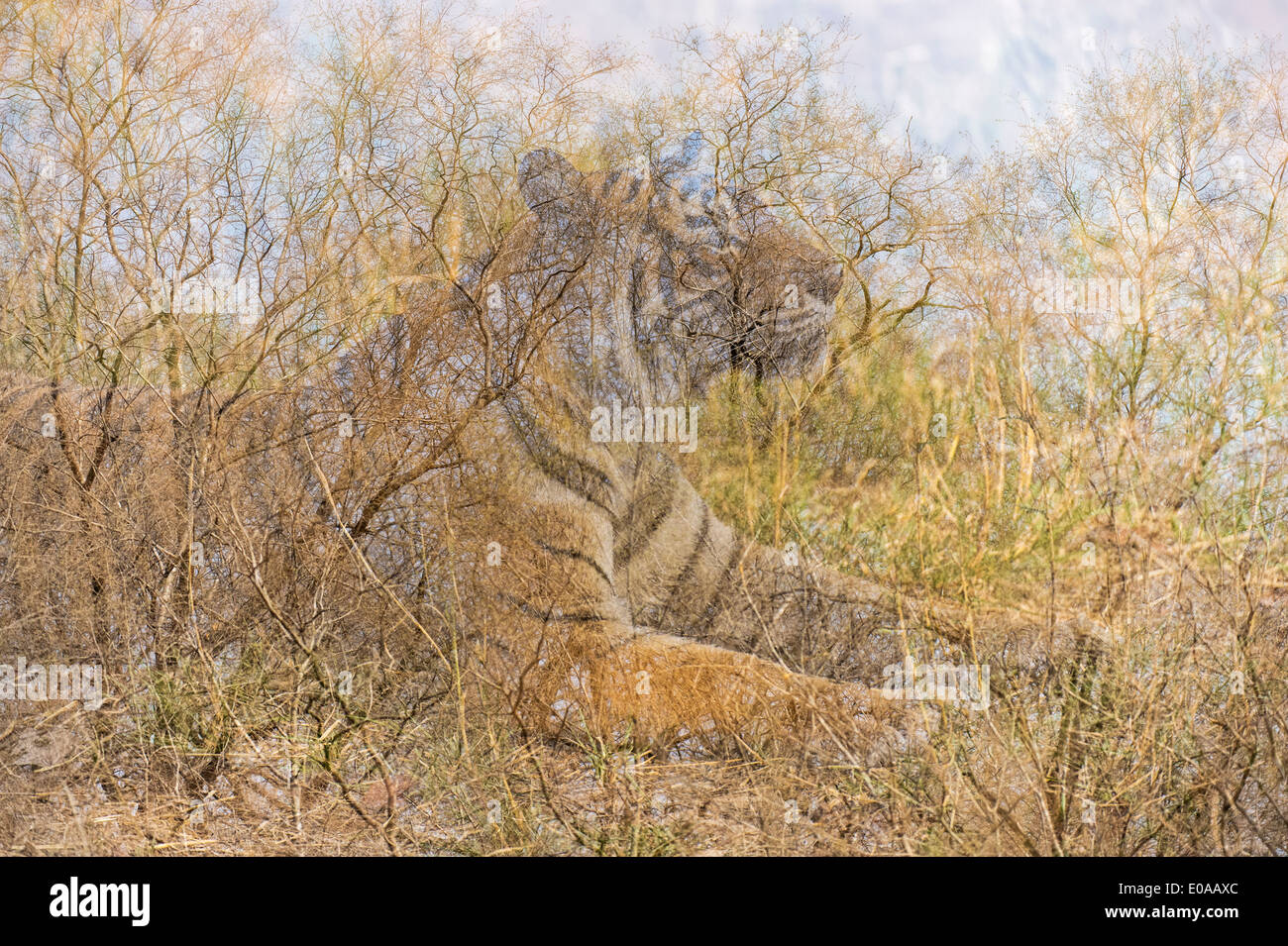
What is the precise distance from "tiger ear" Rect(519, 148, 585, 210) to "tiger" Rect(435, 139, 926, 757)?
0.01 m

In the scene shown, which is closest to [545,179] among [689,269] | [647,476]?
[689,269]

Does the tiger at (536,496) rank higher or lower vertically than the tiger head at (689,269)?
lower

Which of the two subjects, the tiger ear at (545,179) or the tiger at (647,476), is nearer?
the tiger at (647,476)

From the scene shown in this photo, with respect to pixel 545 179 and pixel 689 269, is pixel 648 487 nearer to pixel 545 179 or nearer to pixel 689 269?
pixel 689 269

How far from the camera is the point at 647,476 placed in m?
6.19

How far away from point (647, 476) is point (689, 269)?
1.49 m

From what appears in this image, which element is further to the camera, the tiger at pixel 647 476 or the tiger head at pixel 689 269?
the tiger head at pixel 689 269

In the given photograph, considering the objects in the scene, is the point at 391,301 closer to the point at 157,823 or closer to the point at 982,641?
the point at 157,823

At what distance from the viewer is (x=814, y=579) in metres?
5.35

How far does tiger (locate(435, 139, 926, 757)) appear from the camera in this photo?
5.21m

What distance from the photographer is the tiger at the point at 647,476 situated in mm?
5215

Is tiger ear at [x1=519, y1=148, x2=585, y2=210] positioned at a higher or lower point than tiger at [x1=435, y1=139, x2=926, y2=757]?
higher

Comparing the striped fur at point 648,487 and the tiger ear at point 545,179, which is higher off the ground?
the tiger ear at point 545,179

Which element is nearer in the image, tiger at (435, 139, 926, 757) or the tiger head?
tiger at (435, 139, 926, 757)
